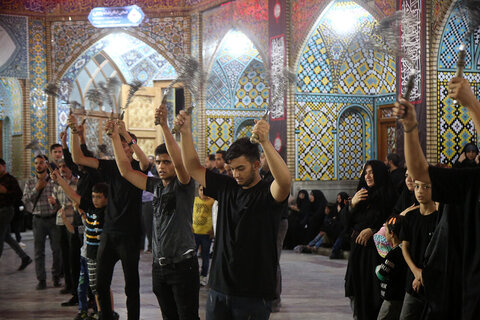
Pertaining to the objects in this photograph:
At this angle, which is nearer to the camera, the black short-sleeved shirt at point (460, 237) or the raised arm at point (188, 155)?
the black short-sleeved shirt at point (460, 237)

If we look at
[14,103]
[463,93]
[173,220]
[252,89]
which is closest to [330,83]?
[252,89]

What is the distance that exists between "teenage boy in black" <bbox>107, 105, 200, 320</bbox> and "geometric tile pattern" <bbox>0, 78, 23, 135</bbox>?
11865 millimetres

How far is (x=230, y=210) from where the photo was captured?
3184 millimetres

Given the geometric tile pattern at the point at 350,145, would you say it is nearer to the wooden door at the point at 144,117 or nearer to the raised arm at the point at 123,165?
the wooden door at the point at 144,117

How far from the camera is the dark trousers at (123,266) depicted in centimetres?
477

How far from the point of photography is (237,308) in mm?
3051

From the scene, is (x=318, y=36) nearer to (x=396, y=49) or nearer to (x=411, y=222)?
(x=411, y=222)

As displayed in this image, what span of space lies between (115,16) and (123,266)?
10893mm

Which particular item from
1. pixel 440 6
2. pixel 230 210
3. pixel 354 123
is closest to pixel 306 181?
pixel 354 123

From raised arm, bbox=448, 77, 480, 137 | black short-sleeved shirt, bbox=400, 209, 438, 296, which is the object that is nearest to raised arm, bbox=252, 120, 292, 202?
raised arm, bbox=448, 77, 480, 137

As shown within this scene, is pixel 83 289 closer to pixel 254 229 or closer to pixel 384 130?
pixel 254 229

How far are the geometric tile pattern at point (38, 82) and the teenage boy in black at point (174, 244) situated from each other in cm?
1173

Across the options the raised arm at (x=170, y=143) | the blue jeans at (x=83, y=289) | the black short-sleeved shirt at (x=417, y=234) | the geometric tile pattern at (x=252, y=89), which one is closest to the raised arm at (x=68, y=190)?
the blue jeans at (x=83, y=289)

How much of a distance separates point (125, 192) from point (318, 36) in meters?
8.57
